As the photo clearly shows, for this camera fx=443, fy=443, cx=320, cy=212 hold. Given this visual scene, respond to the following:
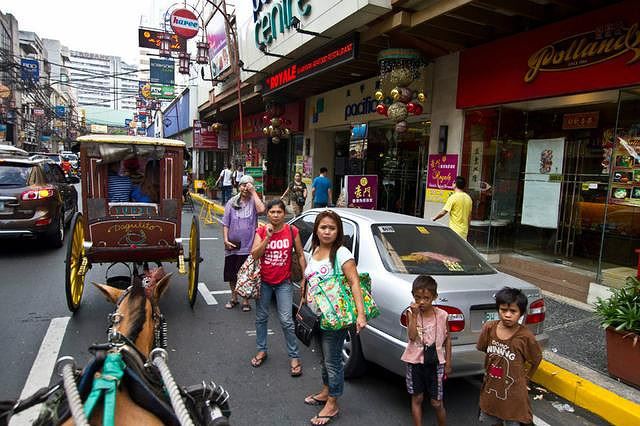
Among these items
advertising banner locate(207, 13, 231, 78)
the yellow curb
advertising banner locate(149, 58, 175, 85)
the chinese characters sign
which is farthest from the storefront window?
advertising banner locate(149, 58, 175, 85)

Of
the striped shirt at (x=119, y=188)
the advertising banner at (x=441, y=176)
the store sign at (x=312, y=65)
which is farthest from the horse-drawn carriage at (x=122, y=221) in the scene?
the advertising banner at (x=441, y=176)

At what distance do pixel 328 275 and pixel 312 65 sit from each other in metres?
7.82

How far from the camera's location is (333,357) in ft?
10.7

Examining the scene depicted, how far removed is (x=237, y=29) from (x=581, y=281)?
48.4ft

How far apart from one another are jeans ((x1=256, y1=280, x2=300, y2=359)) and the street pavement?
0.26 metres

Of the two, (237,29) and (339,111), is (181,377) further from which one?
(237,29)

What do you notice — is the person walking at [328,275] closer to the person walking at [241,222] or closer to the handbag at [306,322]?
the handbag at [306,322]

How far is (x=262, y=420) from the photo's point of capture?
328cm

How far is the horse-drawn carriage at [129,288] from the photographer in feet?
5.68

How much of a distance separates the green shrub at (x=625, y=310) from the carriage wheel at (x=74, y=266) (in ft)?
17.9

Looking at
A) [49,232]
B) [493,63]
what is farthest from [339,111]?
[49,232]

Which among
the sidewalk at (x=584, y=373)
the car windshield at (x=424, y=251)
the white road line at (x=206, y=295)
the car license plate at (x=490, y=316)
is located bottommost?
the white road line at (x=206, y=295)

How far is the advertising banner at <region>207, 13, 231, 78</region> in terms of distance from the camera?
17.7 meters

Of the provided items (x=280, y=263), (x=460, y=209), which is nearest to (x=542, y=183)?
(x=460, y=209)
